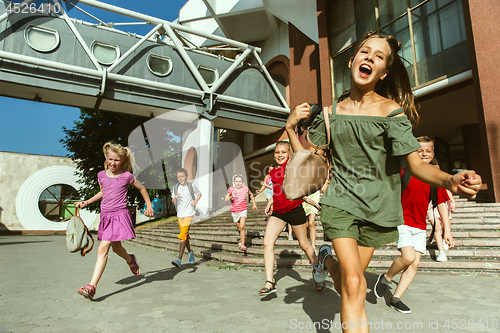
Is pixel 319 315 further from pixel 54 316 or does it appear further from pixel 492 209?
pixel 492 209

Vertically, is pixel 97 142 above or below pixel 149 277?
above

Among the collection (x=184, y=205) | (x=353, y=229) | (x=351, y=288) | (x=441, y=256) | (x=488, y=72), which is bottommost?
(x=441, y=256)

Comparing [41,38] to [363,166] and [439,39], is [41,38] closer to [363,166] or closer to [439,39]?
[363,166]

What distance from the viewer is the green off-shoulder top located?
186 cm

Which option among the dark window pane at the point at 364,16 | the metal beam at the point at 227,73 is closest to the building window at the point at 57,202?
the metal beam at the point at 227,73

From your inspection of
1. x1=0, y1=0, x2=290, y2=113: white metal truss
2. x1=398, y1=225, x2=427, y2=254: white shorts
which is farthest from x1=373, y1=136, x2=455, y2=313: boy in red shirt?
x1=0, y1=0, x2=290, y2=113: white metal truss

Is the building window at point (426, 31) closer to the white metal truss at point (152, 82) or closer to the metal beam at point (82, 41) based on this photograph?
the white metal truss at point (152, 82)

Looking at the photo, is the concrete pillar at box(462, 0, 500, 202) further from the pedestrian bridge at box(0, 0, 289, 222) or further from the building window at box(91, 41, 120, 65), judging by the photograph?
the building window at box(91, 41, 120, 65)

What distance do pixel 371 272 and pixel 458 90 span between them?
816 cm

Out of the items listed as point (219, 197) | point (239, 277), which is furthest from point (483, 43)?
point (219, 197)

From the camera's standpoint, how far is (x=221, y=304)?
11.4 feet

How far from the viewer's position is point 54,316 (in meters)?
3.06

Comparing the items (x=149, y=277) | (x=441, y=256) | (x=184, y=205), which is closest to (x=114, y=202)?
(x=149, y=277)

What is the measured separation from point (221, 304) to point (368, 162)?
8.00ft
